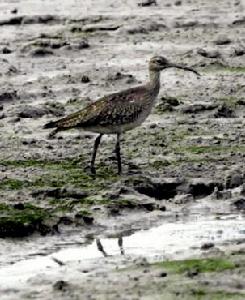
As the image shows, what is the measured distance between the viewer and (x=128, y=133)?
57.7 ft

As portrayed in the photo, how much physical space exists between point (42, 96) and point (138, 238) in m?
6.13

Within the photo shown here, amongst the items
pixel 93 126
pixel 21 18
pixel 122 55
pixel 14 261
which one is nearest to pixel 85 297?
pixel 14 261

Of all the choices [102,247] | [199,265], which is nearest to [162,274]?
[199,265]

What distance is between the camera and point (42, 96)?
19.6m

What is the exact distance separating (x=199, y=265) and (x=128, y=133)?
5613mm

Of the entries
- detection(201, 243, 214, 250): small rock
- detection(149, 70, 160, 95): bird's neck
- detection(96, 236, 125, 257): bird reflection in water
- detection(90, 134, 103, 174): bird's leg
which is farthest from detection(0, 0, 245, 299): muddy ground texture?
detection(149, 70, 160, 95): bird's neck

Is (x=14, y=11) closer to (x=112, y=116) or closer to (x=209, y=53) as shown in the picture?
(x=209, y=53)

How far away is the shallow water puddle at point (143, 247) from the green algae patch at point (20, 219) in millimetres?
597

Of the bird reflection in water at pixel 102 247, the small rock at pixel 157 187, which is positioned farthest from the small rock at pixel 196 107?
the bird reflection in water at pixel 102 247

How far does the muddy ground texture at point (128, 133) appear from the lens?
46.5 feet

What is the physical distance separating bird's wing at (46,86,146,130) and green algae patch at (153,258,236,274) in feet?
11.7

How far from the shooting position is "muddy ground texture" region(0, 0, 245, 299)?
14.2 m

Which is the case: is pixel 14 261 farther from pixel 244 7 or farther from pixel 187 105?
pixel 244 7

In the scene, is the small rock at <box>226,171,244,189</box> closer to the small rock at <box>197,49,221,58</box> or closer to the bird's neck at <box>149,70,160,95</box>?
the bird's neck at <box>149,70,160,95</box>
